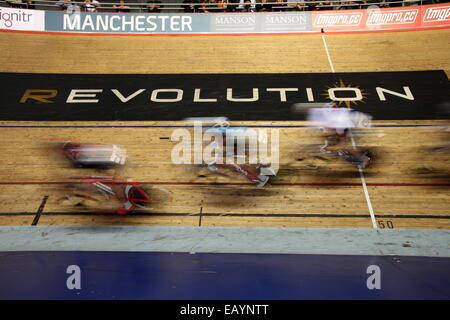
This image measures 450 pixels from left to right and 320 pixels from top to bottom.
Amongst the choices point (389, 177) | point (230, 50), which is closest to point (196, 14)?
point (230, 50)

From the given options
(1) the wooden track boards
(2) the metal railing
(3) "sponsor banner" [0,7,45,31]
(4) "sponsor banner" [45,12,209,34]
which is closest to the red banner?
(2) the metal railing

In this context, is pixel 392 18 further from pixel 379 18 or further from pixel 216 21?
pixel 216 21

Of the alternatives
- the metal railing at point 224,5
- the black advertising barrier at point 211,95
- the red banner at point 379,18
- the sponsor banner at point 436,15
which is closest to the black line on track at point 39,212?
the black advertising barrier at point 211,95

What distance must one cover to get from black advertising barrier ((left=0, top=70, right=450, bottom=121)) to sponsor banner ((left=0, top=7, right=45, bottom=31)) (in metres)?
2.93

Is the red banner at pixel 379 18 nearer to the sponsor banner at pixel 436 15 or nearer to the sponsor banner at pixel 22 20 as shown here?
the sponsor banner at pixel 436 15

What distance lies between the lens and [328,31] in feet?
42.2

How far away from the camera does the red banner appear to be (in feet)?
41.5

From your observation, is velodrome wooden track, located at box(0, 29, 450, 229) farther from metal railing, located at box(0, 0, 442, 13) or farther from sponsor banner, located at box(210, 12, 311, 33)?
metal railing, located at box(0, 0, 442, 13)

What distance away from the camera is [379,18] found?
12938 millimetres

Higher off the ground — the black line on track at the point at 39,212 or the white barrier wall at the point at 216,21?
the white barrier wall at the point at 216,21

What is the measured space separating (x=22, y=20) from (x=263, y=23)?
6839 mm

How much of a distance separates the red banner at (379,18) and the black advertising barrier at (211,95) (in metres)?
2.99

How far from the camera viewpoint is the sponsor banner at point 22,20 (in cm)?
1283

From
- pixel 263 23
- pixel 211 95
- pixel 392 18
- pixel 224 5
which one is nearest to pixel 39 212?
pixel 211 95
